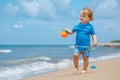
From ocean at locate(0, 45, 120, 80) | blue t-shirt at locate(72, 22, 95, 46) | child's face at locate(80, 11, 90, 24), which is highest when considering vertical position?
child's face at locate(80, 11, 90, 24)

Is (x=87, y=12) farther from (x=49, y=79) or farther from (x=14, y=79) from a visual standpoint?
(x=14, y=79)

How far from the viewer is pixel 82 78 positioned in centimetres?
647

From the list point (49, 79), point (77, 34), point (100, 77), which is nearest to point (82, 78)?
point (100, 77)

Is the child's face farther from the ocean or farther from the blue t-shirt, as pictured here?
the ocean

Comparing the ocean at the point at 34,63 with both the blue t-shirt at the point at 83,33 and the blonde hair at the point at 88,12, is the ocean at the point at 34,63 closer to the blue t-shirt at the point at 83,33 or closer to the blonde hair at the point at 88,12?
the blue t-shirt at the point at 83,33

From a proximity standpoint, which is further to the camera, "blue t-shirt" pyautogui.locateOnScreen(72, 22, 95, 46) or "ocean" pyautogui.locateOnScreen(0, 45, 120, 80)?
"ocean" pyautogui.locateOnScreen(0, 45, 120, 80)

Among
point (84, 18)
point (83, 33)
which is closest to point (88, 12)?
point (84, 18)

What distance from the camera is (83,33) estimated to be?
7.54 metres

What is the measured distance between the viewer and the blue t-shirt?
753cm

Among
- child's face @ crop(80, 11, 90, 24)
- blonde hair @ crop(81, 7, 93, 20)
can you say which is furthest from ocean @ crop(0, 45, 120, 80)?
blonde hair @ crop(81, 7, 93, 20)

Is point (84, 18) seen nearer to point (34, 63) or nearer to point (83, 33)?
point (83, 33)

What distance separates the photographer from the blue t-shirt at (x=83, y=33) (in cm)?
753

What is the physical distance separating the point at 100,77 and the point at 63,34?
1.40 meters

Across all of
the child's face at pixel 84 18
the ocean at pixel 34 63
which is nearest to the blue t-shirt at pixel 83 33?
the child's face at pixel 84 18
